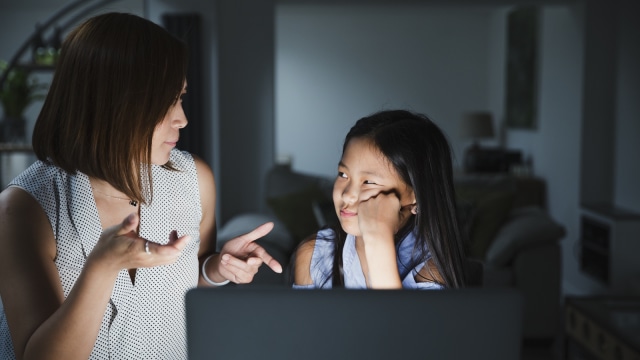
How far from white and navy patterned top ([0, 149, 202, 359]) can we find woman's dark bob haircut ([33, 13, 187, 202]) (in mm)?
46

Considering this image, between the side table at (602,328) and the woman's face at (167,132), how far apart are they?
7.08 ft

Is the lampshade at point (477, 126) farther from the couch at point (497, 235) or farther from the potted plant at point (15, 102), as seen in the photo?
the potted plant at point (15, 102)

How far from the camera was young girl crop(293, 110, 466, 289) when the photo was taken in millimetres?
1419

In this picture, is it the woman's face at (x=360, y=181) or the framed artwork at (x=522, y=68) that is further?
the framed artwork at (x=522, y=68)

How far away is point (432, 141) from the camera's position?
148 centimetres

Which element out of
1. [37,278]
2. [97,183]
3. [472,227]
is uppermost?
[97,183]

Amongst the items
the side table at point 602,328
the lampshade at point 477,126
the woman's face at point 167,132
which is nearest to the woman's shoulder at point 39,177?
the woman's face at point 167,132

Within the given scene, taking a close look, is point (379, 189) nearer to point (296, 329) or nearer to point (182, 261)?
point (182, 261)

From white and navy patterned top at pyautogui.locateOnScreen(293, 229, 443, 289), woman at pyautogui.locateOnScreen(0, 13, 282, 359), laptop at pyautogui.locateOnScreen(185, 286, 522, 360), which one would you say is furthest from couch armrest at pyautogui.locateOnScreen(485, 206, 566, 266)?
laptop at pyautogui.locateOnScreen(185, 286, 522, 360)

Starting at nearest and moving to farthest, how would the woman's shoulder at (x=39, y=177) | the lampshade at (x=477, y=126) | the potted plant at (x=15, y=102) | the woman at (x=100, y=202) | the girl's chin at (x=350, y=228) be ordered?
the woman at (x=100, y=202), the woman's shoulder at (x=39, y=177), the girl's chin at (x=350, y=228), the potted plant at (x=15, y=102), the lampshade at (x=477, y=126)

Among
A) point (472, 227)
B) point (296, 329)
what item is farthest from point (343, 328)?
point (472, 227)

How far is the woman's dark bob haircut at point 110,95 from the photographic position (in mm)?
1197

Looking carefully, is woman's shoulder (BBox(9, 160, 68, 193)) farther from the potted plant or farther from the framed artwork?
the framed artwork

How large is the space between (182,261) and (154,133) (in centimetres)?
23
